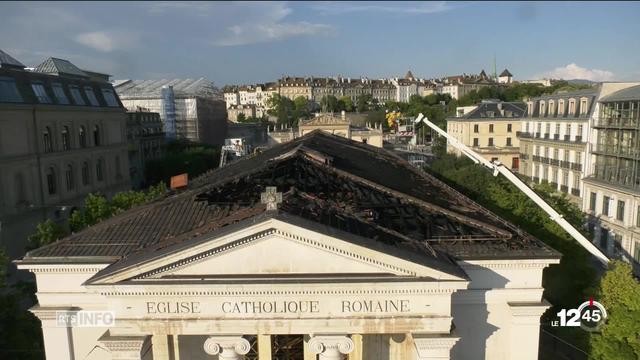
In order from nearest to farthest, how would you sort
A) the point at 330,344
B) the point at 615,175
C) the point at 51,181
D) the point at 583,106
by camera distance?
the point at 330,344
the point at 615,175
the point at 51,181
the point at 583,106

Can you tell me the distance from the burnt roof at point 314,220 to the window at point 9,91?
1264 inches

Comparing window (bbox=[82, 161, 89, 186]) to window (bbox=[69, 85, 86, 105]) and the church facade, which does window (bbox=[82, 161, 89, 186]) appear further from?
the church facade

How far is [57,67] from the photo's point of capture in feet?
226

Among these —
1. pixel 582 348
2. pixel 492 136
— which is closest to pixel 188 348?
pixel 582 348

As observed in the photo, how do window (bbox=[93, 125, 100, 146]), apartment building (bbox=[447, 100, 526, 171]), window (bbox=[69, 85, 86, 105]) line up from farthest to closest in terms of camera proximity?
apartment building (bbox=[447, 100, 526, 171]), window (bbox=[93, 125, 100, 146]), window (bbox=[69, 85, 86, 105])

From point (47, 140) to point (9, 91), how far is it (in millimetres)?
6671

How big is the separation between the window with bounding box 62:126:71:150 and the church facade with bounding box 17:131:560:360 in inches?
1518

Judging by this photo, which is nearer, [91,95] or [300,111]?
[91,95]

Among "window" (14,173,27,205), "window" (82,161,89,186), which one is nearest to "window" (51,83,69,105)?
"window" (82,161,89,186)

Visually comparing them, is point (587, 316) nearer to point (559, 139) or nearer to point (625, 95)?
point (625, 95)

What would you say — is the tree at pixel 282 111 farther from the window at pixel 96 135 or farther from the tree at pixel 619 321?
the tree at pixel 619 321

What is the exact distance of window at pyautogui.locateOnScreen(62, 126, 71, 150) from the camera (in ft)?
171

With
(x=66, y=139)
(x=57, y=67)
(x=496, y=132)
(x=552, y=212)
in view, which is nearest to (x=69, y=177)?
(x=66, y=139)

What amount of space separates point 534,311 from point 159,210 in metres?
15.2
